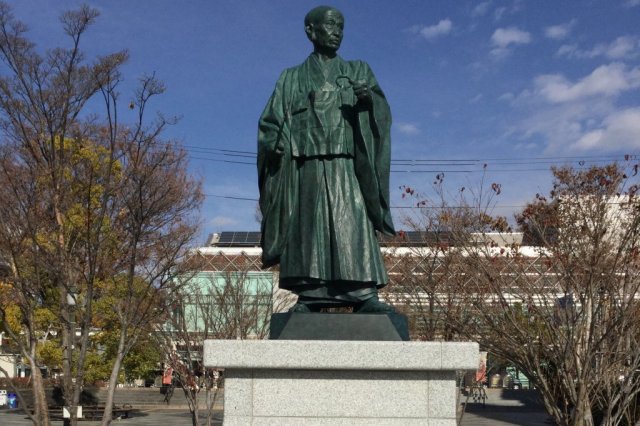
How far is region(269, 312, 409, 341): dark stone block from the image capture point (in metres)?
6.12

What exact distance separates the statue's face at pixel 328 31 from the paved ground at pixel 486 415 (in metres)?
22.7

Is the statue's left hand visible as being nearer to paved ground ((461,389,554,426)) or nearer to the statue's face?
the statue's face

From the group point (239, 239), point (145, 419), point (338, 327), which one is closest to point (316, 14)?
point (338, 327)

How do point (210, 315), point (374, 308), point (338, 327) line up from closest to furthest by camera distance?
point (338, 327) < point (374, 308) < point (210, 315)

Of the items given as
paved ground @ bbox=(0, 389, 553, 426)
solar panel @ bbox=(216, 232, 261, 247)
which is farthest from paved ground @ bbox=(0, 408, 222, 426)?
solar panel @ bbox=(216, 232, 261, 247)

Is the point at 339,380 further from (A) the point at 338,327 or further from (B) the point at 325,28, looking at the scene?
(B) the point at 325,28

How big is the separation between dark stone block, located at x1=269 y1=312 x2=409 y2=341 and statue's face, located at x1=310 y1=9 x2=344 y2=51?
2.50 m

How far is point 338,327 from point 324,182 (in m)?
1.29

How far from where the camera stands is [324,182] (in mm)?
6613

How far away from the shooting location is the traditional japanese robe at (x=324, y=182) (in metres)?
6.48

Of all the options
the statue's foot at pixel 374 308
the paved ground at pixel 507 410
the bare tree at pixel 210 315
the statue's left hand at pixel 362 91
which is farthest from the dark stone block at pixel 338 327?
the paved ground at pixel 507 410

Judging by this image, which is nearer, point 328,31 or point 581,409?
point 328,31

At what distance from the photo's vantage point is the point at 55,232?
50.0 feet

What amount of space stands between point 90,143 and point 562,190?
14.1 meters
